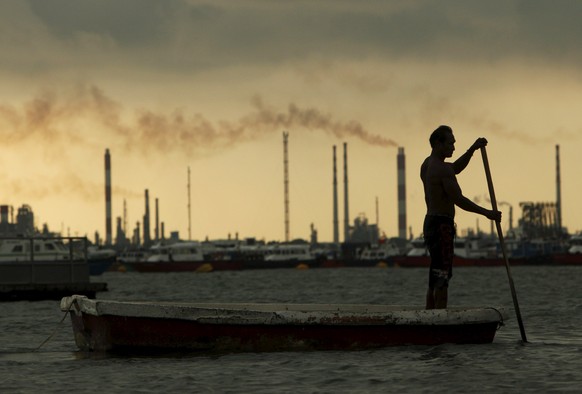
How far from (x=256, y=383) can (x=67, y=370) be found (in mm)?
3137

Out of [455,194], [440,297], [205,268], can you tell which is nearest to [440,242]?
[455,194]

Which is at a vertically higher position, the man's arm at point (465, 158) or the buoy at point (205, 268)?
the man's arm at point (465, 158)

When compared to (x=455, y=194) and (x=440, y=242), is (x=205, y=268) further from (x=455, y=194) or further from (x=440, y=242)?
(x=455, y=194)

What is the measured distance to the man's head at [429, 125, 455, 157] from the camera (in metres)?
17.7

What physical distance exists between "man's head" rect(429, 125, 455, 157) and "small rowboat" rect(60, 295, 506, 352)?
2.34 meters

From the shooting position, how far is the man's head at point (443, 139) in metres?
17.7

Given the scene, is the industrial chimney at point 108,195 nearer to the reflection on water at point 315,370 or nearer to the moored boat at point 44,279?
the moored boat at point 44,279

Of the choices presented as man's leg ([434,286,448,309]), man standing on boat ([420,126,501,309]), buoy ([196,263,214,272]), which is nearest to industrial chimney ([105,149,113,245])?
buoy ([196,263,214,272])

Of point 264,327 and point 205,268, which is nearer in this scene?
point 264,327

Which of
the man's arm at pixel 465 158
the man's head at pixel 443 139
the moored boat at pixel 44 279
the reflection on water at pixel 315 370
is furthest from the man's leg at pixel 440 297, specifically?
the moored boat at pixel 44 279

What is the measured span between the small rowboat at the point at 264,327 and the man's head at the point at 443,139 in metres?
2.34

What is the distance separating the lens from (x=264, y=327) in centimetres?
1808

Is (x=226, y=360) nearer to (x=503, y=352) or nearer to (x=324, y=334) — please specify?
(x=324, y=334)

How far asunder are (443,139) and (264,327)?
3733mm
